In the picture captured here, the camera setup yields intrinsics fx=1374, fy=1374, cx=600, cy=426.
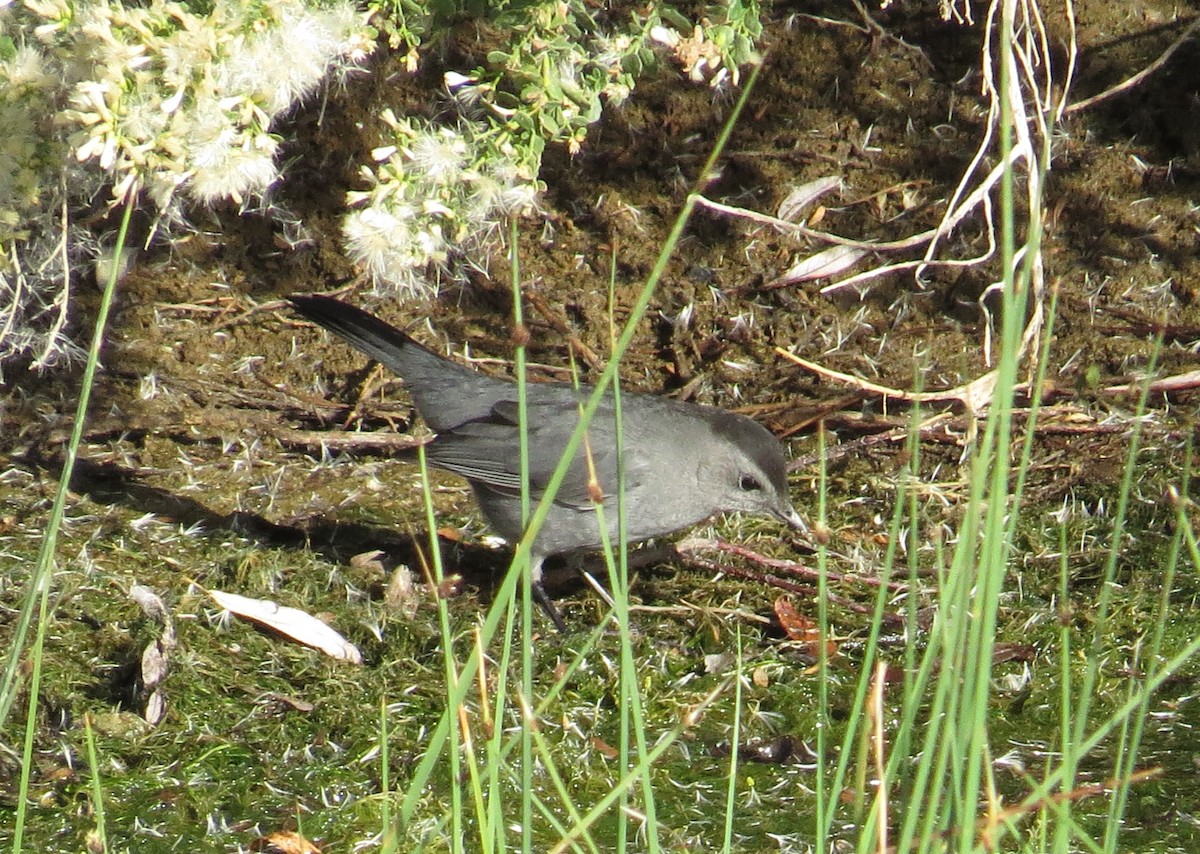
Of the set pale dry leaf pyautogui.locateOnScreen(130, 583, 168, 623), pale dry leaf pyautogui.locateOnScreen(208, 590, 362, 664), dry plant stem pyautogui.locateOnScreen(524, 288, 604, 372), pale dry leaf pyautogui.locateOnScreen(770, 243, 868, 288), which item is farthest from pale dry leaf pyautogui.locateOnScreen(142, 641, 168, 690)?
pale dry leaf pyautogui.locateOnScreen(770, 243, 868, 288)

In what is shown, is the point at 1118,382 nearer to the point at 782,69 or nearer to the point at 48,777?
the point at 782,69

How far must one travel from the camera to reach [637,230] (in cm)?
465

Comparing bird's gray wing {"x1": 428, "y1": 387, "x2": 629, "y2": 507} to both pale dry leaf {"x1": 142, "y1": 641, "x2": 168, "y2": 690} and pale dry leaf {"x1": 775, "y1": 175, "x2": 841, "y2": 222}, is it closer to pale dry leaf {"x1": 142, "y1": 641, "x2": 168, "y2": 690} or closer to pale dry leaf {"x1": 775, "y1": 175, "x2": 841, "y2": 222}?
pale dry leaf {"x1": 775, "y1": 175, "x2": 841, "y2": 222}

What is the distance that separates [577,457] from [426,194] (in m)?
1.15

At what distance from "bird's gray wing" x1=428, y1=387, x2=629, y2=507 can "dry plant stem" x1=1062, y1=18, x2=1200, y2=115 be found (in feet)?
5.82

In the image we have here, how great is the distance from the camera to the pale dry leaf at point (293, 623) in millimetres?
3742

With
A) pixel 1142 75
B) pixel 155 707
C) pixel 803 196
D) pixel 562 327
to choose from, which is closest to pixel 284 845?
pixel 155 707

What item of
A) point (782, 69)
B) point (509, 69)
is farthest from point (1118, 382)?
point (509, 69)

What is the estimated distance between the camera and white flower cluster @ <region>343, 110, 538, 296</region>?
3.29m

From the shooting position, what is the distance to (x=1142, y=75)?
4305 mm

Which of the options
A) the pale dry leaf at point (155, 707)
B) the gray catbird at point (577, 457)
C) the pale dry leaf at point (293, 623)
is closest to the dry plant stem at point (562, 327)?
the gray catbird at point (577, 457)

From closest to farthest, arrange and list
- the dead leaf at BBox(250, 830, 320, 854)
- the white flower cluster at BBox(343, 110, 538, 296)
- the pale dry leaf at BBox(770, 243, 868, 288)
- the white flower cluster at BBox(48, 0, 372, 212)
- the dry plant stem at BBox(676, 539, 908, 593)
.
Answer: the white flower cluster at BBox(48, 0, 372, 212) < the dead leaf at BBox(250, 830, 320, 854) < the white flower cluster at BBox(343, 110, 538, 296) < the dry plant stem at BBox(676, 539, 908, 593) < the pale dry leaf at BBox(770, 243, 868, 288)

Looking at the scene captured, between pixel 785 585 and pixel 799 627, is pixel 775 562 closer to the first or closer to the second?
pixel 785 585

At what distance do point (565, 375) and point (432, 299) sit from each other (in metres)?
0.53
